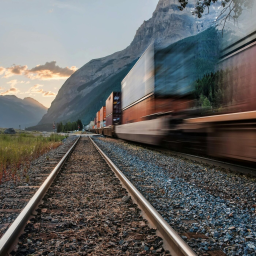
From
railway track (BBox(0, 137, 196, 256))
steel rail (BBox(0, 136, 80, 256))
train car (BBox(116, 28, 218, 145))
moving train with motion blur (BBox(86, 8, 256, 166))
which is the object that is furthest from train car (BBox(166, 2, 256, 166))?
steel rail (BBox(0, 136, 80, 256))

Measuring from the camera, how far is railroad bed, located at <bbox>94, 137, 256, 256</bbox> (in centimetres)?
247

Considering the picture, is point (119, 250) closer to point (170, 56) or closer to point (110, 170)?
point (110, 170)

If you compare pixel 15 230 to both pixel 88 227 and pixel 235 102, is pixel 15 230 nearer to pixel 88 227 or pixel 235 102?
pixel 88 227

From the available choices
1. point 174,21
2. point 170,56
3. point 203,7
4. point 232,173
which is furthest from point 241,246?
point 174,21

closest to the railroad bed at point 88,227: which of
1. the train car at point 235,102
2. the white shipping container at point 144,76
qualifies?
the train car at point 235,102

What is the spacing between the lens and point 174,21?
197 meters

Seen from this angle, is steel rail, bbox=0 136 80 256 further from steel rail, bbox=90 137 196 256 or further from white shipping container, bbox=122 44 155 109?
white shipping container, bbox=122 44 155 109

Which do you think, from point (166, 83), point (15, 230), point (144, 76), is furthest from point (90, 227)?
point (144, 76)

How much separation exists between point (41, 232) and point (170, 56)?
7.30 meters

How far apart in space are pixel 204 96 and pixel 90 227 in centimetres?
522

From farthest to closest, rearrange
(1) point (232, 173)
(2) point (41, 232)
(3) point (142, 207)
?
1. (1) point (232, 173)
2. (3) point (142, 207)
3. (2) point (41, 232)

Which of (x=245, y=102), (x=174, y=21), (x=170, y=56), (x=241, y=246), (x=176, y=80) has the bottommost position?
(x=241, y=246)

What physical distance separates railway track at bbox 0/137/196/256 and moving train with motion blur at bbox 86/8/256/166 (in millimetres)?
1661

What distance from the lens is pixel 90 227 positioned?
9.00 ft
